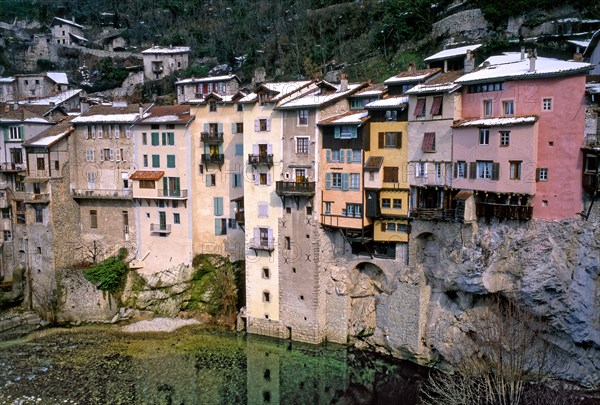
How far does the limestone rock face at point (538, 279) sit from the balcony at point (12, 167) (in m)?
37.3

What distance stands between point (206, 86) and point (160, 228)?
2764cm

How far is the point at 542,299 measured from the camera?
1264 inches

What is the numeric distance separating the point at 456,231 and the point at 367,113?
10.1m

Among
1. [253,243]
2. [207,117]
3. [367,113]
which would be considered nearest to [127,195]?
[207,117]

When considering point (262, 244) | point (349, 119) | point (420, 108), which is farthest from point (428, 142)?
point (262, 244)

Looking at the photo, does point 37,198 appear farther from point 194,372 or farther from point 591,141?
point 591,141

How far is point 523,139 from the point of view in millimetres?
32625

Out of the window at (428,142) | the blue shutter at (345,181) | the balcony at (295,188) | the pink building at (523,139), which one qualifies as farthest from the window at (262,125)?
the pink building at (523,139)

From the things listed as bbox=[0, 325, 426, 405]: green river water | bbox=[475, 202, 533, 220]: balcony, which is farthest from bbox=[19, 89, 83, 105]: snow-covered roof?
bbox=[475, 202, 533, 220]: balcony

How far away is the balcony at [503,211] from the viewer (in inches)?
1297

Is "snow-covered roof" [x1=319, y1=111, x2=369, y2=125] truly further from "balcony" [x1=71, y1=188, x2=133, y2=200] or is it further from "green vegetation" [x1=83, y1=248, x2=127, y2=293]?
"green vegetation" [x1=83, y1=248, x2=127, y2=293]

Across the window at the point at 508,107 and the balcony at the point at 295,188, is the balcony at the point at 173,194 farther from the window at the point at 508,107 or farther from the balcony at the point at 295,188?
the window at the point at 508,107

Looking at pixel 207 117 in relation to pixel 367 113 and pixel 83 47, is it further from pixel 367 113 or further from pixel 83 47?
pixel 83 47

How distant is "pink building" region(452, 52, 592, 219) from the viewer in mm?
31391
